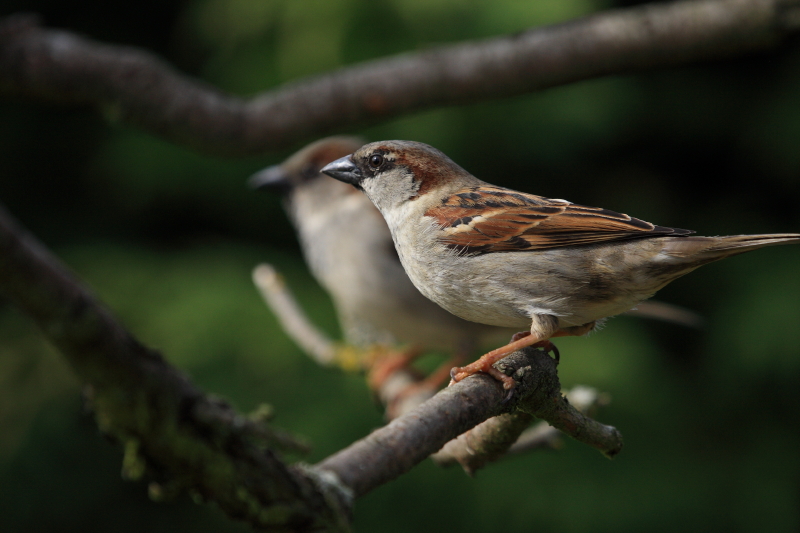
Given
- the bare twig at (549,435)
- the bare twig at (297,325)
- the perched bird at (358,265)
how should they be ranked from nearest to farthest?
the bare twig at (549,435), the bare twig at (297,325), the perched bird at (358,265)

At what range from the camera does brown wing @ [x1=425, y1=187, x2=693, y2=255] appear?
5.33 ft

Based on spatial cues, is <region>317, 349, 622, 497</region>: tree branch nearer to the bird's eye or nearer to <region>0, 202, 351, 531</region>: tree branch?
<region>0, 202, 351, 531</region>: tree branch

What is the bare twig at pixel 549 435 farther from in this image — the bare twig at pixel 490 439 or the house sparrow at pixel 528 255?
the house sparrow at pixel 528 255

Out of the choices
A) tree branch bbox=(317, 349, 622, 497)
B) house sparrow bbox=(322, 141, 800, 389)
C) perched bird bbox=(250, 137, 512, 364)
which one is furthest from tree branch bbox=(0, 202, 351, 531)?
perched bird bbox=(250, 137, 512, 364)

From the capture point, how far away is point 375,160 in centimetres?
183

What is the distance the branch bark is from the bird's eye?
65 centimetres

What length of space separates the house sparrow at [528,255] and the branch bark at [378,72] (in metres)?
0.70

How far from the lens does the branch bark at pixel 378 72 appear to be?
2.29m

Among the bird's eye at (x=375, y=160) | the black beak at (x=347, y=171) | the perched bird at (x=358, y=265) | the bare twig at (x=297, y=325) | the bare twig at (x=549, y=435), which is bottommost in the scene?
the bare twig at (x=297, y=325)

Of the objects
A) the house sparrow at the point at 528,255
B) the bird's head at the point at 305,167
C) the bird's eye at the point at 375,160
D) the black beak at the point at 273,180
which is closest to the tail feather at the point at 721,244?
the house sparrow at the point at 528,255

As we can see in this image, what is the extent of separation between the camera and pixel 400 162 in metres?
1.81

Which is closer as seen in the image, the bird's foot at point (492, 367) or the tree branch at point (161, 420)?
the tree branch at point (161, 420)

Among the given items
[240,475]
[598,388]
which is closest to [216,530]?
[598,388]

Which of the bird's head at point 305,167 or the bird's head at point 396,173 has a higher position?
the bird's head at point 396,173
